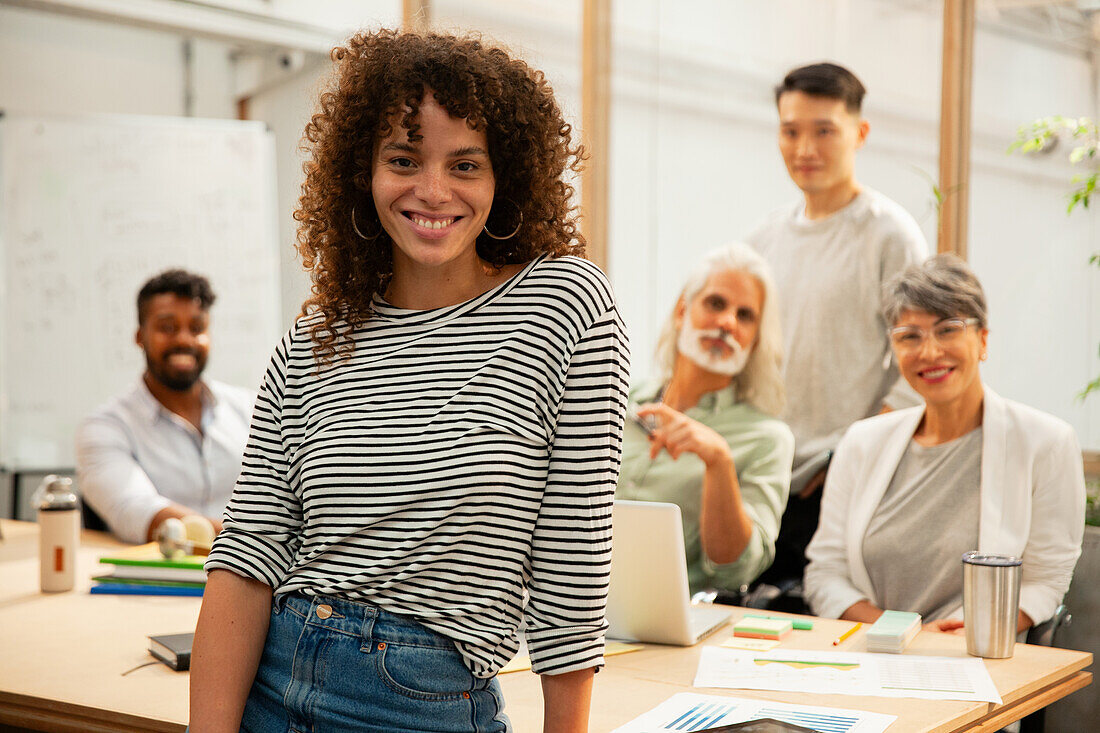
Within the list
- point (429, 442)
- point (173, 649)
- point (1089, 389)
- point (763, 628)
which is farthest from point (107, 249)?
point (429, 442)

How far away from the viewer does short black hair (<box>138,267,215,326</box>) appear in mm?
3631

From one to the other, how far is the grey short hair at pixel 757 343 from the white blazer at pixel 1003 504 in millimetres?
449

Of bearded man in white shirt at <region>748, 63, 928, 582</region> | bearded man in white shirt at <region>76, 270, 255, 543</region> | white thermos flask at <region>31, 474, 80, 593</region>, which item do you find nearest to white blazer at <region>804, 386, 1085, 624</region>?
bearded man in white shirt at <region>748, 63, 928, 582</region>

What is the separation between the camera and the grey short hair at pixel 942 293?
2.72 metres

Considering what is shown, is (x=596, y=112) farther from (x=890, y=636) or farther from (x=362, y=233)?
(x=362, y=233)

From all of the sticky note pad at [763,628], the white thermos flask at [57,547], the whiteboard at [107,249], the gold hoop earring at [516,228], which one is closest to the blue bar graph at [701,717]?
the sticky note pad at [763,628]

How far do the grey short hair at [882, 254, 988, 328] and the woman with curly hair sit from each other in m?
1.64

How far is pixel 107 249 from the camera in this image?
15.8 ft

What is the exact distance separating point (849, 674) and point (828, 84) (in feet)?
6.71

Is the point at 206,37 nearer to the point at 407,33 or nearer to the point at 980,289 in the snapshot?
the point at 980,289

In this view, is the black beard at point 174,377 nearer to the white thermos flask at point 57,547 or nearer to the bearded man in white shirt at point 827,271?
the white thermos flask at point 57,547

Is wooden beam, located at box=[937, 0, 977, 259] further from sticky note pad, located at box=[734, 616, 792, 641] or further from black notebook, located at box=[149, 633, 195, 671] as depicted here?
black notebook, located at box=[149, 633, 195, 671]

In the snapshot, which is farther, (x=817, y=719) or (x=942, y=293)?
(x=942, y=293)

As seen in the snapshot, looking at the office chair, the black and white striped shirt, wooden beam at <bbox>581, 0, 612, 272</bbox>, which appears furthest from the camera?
wooden beam at <bbox>581, 0, 612, 272</bbox>
